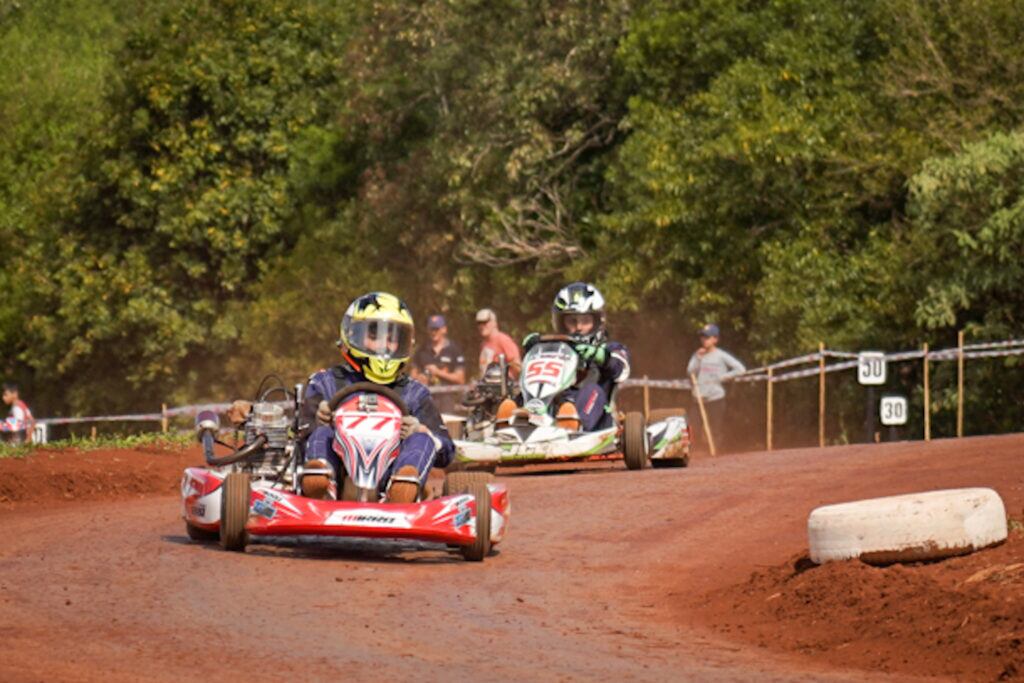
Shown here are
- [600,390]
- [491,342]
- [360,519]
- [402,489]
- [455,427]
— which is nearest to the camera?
[360,519]

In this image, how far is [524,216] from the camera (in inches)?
1718

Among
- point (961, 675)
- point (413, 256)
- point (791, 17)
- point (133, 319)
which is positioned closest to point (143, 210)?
point (133, 319)

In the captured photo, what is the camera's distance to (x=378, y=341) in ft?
49.1

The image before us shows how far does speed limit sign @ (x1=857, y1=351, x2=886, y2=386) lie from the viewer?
28922 mm

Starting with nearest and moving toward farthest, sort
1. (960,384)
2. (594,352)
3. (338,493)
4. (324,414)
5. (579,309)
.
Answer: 1. (324,414)
2. (338,493)
3. (594,352)
4. (579,309)
5. (960,384)

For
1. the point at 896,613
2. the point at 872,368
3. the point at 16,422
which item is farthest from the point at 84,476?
the point at 872,368

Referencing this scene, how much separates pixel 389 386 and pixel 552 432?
5.39 m

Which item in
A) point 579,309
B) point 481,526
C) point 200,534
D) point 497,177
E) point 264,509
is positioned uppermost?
point 497,177

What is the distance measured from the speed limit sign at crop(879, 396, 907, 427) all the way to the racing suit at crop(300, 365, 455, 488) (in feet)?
47.9

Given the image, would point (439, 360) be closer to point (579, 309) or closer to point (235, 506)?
point (579, 309)

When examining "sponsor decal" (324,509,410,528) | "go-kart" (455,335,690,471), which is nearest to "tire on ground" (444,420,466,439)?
"go-kart" (455,335,690,471)

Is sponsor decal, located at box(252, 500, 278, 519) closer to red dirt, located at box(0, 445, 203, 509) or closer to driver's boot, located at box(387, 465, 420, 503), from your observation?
driver's boot, located at box(387, 465, 420, 503)

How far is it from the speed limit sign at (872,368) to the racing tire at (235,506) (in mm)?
16431

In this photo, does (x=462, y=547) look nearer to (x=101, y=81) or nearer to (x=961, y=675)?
(x=961, y=675)
